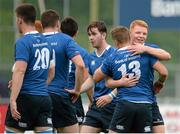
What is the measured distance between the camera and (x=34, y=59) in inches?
407

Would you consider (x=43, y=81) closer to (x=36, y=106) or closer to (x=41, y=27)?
(x=36, y=106)

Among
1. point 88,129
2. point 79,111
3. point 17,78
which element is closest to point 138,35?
point 17,78

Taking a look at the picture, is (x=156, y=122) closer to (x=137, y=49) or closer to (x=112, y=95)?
(x=112, y=95)

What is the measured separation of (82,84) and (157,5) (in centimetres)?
2556

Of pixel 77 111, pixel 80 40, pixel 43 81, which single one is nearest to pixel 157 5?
pixel 80 40

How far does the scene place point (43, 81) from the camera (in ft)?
34.5

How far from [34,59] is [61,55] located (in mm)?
1101

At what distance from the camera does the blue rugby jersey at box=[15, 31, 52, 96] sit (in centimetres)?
1022

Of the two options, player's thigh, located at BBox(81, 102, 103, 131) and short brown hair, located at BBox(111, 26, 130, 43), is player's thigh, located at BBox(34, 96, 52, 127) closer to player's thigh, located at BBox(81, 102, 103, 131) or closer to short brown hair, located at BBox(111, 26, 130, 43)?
short brown hair, located at BBox(111, 26, 130, 43)

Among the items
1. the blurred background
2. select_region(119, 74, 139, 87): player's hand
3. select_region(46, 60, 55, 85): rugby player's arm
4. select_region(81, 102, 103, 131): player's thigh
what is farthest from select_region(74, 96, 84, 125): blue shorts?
the blurred background

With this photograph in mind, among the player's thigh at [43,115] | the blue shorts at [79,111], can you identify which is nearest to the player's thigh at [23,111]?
the player's thigh at [43,115]

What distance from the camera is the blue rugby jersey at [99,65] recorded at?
39.1 ft

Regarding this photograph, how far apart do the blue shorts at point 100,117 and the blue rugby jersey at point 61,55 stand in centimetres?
59

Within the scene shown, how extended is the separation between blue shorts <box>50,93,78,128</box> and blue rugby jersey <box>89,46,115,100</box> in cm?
45
